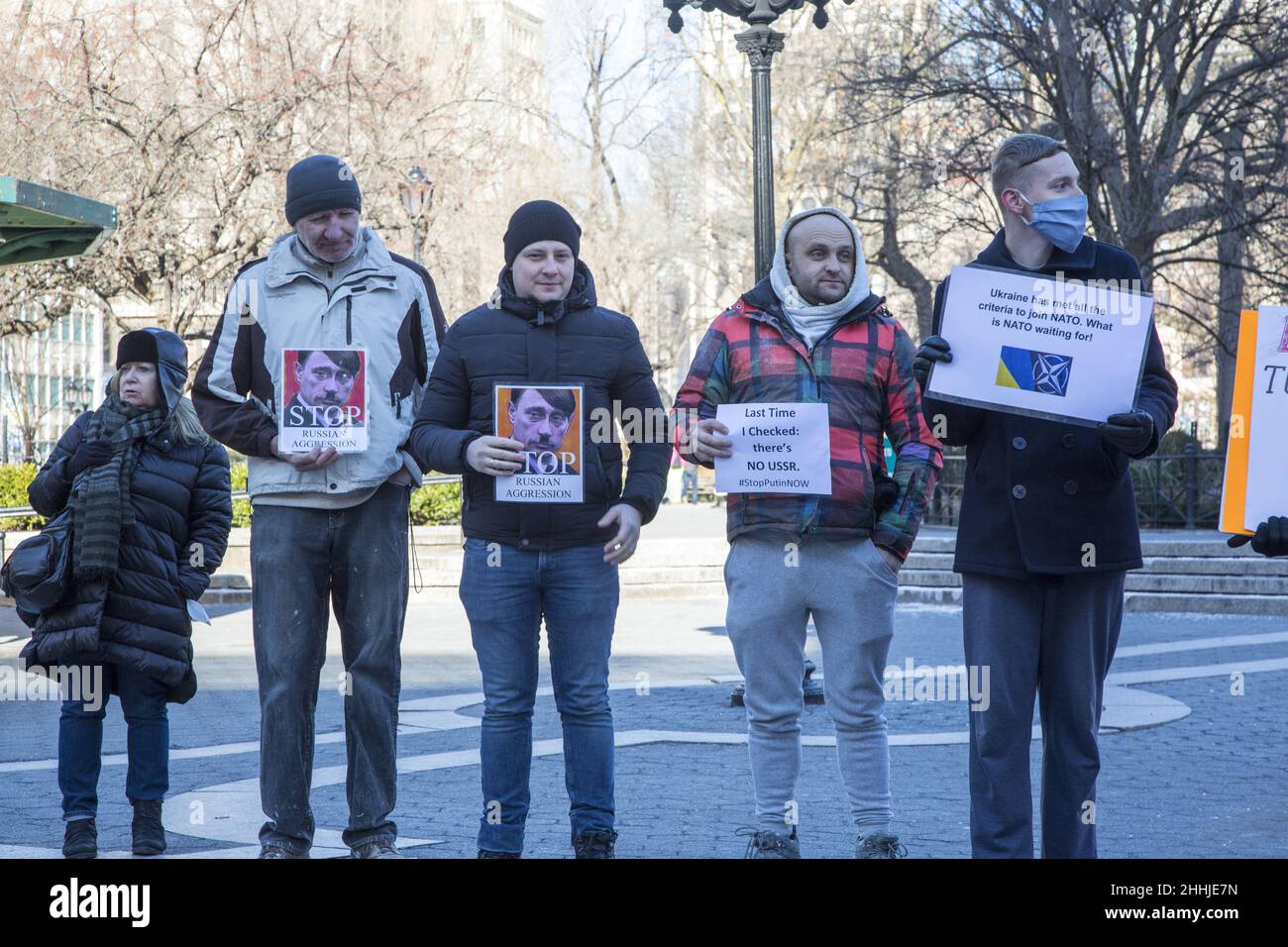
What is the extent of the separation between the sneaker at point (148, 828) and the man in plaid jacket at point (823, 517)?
7.16ft

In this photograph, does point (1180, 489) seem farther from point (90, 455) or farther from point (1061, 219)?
point (90, 455)

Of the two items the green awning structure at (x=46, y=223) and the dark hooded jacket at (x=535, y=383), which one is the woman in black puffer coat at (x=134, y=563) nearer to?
the dark hooded jacket at (x=535, y=383)

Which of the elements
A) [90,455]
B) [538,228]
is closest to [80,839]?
[90,455]

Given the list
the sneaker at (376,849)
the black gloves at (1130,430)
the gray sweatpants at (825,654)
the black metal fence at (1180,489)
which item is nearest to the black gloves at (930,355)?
the black gloves at (1130,430)

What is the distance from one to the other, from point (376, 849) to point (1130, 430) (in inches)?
108

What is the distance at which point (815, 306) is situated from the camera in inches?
200

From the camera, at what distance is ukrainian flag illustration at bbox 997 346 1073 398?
4.49 m

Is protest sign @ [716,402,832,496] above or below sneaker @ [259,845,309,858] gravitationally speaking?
above

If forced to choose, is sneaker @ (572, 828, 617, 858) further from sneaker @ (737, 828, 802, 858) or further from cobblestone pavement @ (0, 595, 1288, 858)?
sneaker @ (737, 828, 802, 858)

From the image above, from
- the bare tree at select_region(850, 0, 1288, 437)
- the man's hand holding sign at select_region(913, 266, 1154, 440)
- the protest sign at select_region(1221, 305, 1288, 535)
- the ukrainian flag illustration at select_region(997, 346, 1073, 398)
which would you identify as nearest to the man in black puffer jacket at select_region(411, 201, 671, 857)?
the man's hand holding sign at select_region(913, 266, 1154, 440)

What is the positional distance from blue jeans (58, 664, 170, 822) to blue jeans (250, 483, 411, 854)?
0.69 metres

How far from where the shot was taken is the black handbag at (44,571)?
5.72 meters
